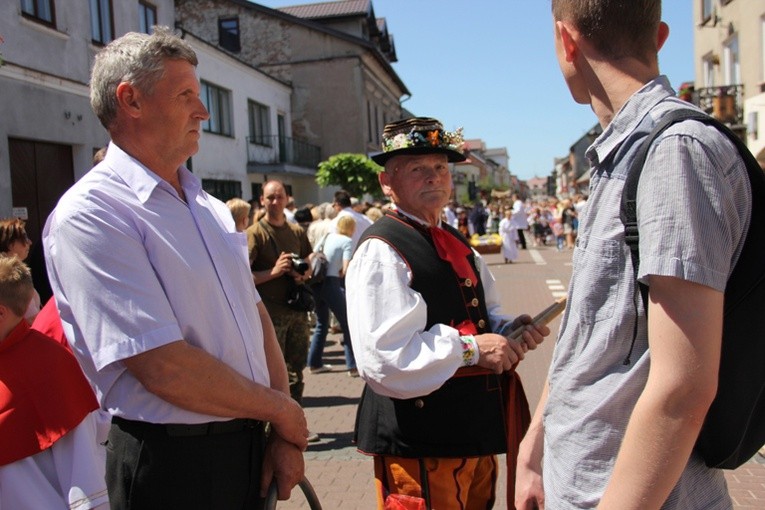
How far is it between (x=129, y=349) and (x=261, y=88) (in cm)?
2415

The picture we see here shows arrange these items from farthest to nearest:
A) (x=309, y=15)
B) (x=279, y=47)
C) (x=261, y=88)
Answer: (x=309, y=15) < (x=279, y=47) < (x=261, y=88)

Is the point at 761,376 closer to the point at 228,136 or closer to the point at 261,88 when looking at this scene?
the point at 228,136

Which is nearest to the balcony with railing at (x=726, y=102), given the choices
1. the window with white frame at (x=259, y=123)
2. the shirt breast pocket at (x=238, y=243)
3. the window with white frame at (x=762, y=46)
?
the window with white frame at (x=762, y=46)

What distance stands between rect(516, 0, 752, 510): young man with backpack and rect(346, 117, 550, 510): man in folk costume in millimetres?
962

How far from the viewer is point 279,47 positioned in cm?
3006

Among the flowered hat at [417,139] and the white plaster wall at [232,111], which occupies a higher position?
the white plaster wall at [232,111]

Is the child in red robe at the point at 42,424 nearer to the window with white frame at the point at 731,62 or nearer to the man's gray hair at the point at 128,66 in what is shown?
the man's gray hair at the point at 128,66

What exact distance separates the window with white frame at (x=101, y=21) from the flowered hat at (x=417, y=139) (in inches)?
427

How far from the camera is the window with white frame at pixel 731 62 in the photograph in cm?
2108

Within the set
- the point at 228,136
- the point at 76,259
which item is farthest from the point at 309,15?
the point at 76,259

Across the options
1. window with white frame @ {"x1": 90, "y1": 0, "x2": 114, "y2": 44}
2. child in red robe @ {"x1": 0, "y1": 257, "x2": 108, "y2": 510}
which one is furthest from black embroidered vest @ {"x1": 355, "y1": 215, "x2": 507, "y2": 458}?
window with white frame @ {"x1": 90, "y1": 0, "x2": 114, "y2": 44}

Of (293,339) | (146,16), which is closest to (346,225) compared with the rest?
(293,339)

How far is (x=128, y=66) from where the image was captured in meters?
2.00

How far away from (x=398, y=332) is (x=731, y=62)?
2258 cm
